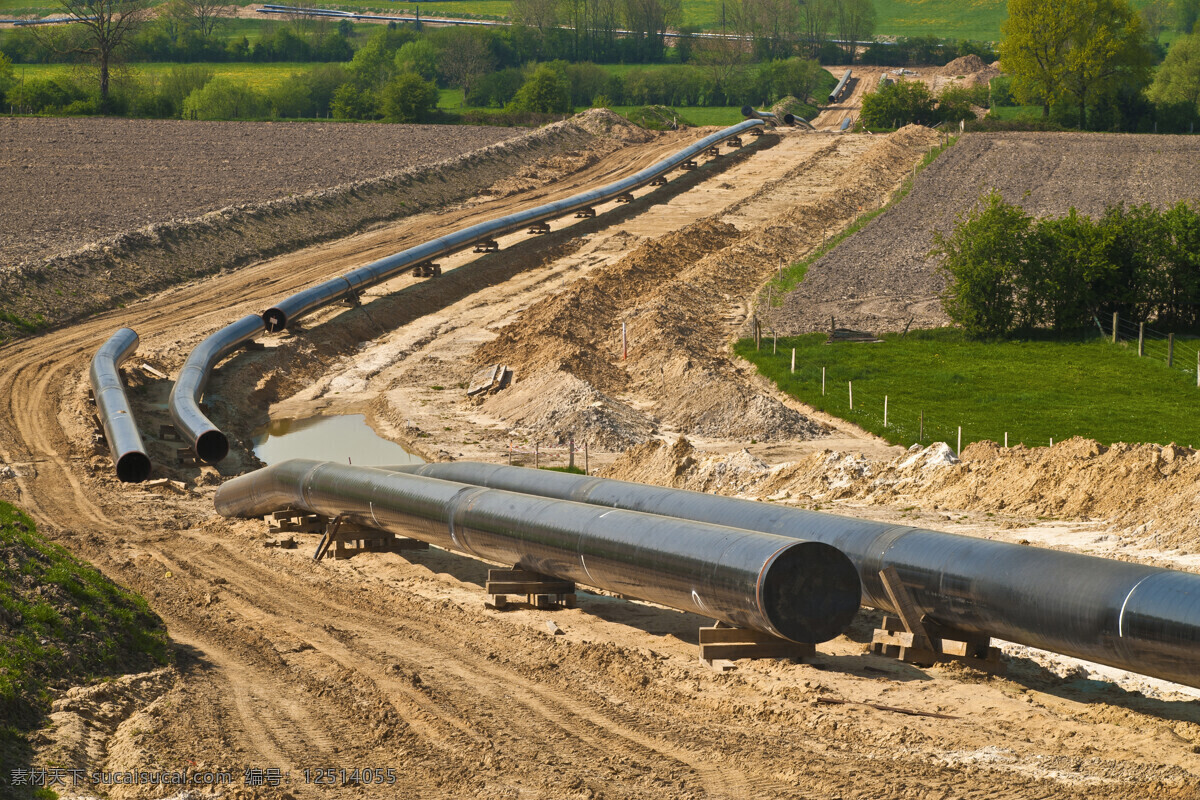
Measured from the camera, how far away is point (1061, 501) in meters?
23.2

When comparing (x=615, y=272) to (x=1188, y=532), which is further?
(x=615, y=272)

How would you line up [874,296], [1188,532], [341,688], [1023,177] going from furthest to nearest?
1. [1023,177]
2. [874,296]
3. [1188,532]
4. [341,688]

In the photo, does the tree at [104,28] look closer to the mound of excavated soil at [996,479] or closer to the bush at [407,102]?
the bush at [407,102]

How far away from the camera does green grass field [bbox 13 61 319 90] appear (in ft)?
400

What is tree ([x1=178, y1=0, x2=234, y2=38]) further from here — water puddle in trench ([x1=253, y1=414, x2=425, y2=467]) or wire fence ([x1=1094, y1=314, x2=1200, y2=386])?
wire fence ([x1=1094, y1=314, x2=1200, y2=386])

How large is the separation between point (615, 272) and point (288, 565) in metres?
29.1

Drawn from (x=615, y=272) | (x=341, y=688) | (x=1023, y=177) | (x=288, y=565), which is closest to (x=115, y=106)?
(x=615, y=272)

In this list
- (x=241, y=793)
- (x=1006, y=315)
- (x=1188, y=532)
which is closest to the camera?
(x=241, y=793)

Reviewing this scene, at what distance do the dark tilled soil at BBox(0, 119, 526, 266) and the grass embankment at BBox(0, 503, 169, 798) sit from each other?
3449cm

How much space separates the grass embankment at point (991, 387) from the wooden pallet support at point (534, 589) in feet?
49.8

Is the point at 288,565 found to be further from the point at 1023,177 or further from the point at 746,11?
the point at 746,11

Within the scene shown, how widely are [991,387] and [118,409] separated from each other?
993 inches

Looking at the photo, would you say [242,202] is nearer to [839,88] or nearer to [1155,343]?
[1155,343]

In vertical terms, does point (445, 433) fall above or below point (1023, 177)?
below
